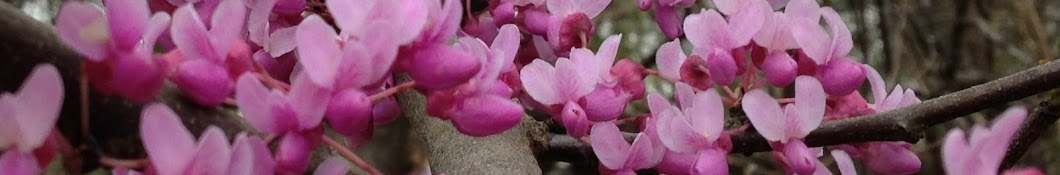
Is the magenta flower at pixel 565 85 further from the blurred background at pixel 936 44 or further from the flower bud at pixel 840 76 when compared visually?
the blurred background at pixel 936 44

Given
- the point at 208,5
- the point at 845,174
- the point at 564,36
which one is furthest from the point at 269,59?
the point at 845,174

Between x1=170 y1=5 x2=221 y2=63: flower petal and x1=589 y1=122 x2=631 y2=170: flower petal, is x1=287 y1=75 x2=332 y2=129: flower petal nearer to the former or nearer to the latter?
x1=170 y1=5 x2=221 y2=63: flower petal

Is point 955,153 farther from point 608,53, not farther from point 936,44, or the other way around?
point 936,44

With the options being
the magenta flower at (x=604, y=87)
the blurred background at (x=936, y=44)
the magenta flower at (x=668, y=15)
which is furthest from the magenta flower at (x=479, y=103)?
the blurred background at (x=936, y=44)

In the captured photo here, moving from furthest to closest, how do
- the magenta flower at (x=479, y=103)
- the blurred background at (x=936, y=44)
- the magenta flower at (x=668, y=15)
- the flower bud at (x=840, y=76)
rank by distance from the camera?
1. the blurred background at (x=936, y=44)
2. the magenta flower at (x=668, y=15)
3. the flower bud at (x=840, y=76)
4. the magenta flower at (x=479, y=103)

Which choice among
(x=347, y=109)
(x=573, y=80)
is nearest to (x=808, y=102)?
(x=573, y=80)

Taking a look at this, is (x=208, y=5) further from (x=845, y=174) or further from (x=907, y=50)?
(x=907, y=50)
